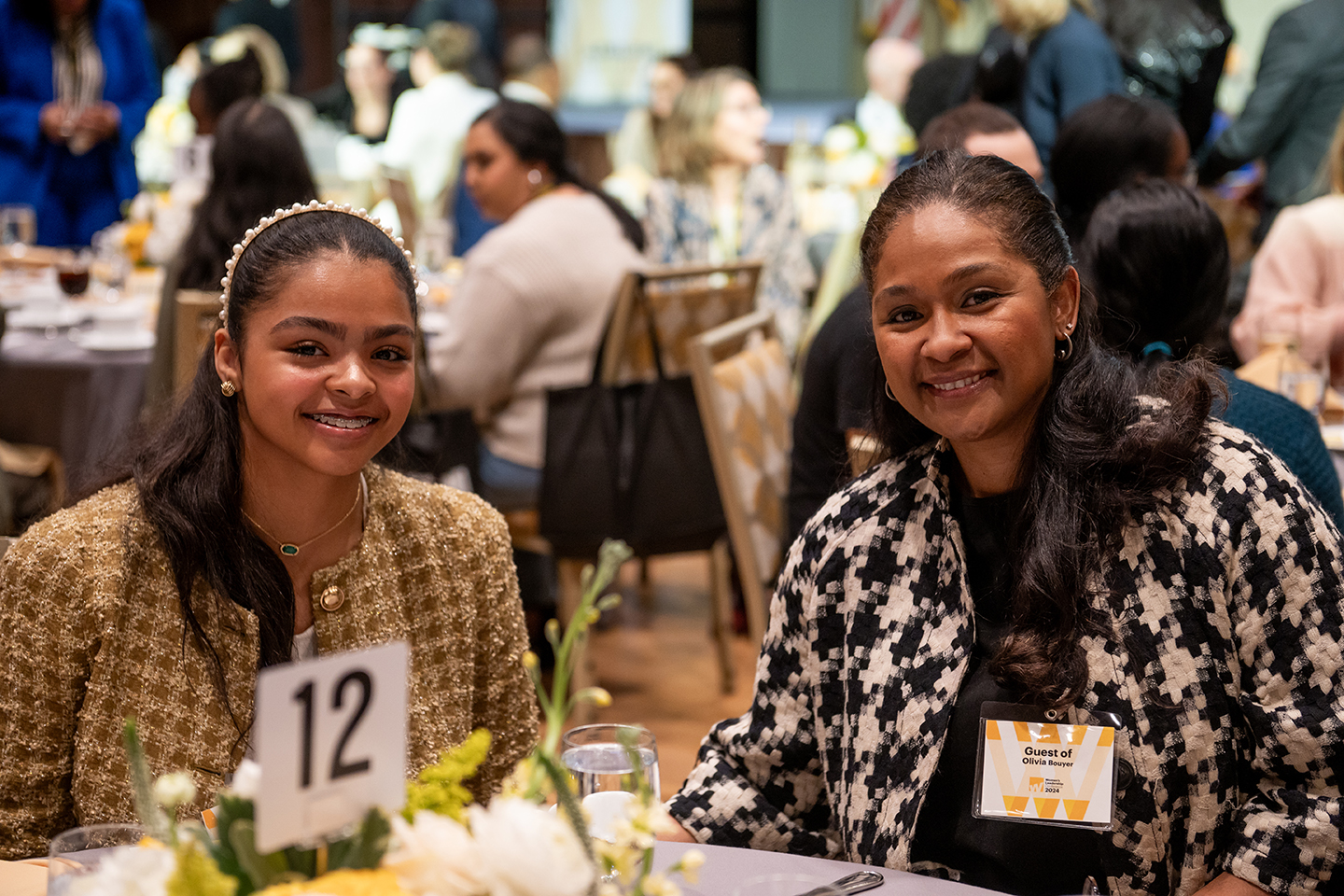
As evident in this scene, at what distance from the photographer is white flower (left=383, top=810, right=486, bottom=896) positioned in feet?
2.64

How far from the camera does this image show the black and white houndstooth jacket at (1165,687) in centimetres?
140

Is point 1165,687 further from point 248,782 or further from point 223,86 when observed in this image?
point 223,86

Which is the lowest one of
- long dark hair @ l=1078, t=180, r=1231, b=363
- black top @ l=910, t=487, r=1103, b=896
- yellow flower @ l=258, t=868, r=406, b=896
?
black top @ l=910, t=487, r=1103, b=896

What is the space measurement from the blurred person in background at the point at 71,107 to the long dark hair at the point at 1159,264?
14.6 feet

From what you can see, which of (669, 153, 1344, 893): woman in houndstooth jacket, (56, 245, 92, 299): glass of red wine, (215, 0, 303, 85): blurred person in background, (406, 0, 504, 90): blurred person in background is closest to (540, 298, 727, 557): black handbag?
(56, 245, 92, 299): glass of red wine

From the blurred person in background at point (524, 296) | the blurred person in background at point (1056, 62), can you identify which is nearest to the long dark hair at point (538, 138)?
the blurred person in background at point (524, 296)

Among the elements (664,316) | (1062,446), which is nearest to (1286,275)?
(664,316)

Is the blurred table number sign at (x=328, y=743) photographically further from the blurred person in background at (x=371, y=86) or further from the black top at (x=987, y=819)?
the blurred person in background at (x=371, y=86)

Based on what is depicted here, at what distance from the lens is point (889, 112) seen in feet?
24.1

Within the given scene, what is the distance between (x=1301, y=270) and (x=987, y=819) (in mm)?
2718

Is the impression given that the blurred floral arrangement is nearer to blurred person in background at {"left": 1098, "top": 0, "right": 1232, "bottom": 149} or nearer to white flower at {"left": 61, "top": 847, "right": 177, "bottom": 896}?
white flower at {"left": 61, "top": 847, "right": 177, "bottom": 896}

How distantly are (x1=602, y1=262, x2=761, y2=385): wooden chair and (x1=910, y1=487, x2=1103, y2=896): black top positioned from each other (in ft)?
6.53

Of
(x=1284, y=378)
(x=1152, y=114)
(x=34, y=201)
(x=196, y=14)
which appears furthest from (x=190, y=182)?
(x=196, y=14)

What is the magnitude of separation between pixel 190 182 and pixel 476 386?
69.9 inches
